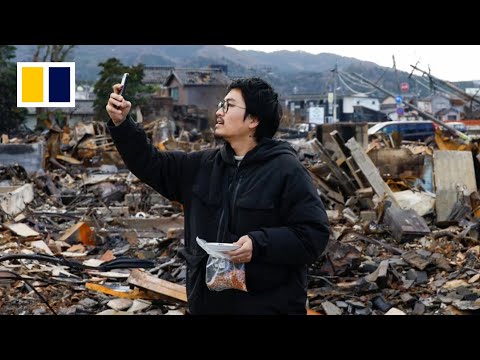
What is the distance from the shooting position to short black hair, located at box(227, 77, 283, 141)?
109 inches

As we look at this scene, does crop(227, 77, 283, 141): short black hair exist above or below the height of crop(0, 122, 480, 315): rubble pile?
above

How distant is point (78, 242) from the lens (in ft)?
28.9

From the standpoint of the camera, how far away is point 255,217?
2633mm

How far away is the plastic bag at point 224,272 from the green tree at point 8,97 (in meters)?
31.9

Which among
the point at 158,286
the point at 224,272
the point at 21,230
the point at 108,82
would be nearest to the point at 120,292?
the point at 158,286

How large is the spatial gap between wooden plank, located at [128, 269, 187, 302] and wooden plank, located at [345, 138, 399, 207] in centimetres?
530

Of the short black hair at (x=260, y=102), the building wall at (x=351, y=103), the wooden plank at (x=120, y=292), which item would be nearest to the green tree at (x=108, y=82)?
the building wall at (x=351, y=103)

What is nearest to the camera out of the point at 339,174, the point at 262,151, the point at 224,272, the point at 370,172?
the point at 224,272

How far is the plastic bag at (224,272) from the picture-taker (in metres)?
2.59

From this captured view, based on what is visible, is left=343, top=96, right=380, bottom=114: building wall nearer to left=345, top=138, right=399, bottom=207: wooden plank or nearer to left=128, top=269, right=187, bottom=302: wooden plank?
left=345, top=138, right=399, bottom=207: wooden plank

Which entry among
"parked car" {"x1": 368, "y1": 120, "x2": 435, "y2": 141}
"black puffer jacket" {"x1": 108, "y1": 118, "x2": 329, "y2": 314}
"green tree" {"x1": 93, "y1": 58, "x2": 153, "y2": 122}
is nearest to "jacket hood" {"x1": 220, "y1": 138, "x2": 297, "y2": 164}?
"black puffer jacket" {"x1": 108, "y1": 118, "x2": 329, "y2": 314}

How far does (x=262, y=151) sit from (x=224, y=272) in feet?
1.62

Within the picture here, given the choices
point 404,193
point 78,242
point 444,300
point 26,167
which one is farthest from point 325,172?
point 26,167

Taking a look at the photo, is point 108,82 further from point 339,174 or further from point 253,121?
point 253,121
